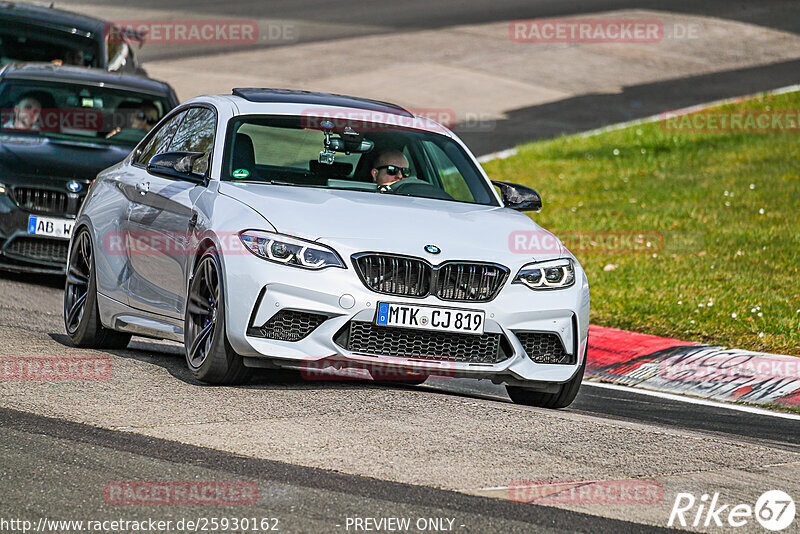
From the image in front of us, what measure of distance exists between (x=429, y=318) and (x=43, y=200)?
5897mm

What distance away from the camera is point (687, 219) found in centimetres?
1567

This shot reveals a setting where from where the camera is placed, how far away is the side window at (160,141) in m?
8.78

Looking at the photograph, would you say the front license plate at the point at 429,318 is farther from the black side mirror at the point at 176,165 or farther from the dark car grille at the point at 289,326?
the black side mirror at the point at 176,165

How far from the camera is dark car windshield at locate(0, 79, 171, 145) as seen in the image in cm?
1285

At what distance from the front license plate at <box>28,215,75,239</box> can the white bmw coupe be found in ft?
10.1

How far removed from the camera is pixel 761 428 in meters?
7.96

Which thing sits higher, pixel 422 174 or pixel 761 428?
pixel 422 174

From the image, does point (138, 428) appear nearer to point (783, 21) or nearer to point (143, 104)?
point (143, 104)

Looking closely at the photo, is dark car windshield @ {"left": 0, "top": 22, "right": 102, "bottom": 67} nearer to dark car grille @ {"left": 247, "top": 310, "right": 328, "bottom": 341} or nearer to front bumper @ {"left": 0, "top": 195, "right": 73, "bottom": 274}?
front bumper @ {"left": 0, "top": 195, "right": 73, "bottom": 274}

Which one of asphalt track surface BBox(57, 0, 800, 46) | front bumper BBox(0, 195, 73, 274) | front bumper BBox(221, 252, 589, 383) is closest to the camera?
front bumper BBox(221, 252, 589, 383)

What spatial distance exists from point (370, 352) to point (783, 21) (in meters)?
29.0

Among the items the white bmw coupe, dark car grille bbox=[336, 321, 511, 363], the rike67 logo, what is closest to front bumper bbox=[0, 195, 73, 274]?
the white bmw coupe

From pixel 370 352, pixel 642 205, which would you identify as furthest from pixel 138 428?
pixel 642 205

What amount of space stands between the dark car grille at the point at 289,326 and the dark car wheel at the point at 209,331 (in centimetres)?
22
